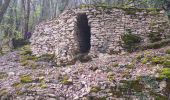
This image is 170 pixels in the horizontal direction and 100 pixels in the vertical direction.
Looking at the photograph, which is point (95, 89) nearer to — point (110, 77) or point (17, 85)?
point (110, 77)

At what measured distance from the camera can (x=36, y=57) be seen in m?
12.8

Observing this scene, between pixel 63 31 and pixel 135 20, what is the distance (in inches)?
115

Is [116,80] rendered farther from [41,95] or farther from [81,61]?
[81,61]

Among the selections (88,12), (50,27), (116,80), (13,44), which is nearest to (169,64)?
(116,80)

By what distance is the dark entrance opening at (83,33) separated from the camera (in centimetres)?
1215

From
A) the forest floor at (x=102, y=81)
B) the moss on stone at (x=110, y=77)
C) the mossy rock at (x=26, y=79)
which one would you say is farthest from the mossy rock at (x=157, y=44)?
the mossy rock at (x=26, y=79)

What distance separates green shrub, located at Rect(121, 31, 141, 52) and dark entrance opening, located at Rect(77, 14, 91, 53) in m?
1.61

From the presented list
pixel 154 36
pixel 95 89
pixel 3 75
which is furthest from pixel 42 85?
pixel 154 36

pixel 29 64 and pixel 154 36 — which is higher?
pixel 154 36

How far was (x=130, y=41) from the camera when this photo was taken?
11.4 meters

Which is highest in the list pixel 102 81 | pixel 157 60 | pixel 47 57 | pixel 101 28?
pixel 101 28

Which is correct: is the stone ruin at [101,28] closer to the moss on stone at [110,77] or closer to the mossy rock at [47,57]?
the mossy rock at [47,57]

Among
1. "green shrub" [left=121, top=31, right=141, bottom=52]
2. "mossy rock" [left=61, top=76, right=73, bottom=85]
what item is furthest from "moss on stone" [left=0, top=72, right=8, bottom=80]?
"green shrub" [left=121, top=31, right=141, bottom=52]

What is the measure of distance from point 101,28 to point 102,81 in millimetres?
3797
